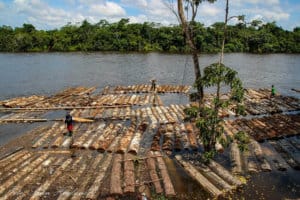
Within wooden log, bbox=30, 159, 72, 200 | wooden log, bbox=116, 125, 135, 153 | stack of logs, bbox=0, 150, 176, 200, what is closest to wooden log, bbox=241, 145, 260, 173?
stack of logs, bbox=0, 150, 176, 200

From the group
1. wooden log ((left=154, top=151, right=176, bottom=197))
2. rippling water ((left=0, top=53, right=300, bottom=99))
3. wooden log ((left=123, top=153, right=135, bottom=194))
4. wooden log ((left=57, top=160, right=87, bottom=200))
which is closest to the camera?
wooden log ((left=57, top=160, right=87, bottom=200))

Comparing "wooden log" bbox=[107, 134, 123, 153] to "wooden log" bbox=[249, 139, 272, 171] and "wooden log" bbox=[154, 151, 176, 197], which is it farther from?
"wooden log" bbox=[249, 139, 272, 171]

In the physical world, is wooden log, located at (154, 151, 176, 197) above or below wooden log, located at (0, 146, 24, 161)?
above

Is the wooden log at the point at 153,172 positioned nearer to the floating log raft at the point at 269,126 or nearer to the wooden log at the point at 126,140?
the wooden log at the point at 126,140

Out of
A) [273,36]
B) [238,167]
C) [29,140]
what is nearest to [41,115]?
[29,140]

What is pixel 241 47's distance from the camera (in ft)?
268

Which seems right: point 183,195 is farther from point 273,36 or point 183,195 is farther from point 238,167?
point 273,36

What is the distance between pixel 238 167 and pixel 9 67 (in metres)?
48.6

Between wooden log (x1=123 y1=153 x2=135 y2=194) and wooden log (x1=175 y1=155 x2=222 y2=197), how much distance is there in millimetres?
2251

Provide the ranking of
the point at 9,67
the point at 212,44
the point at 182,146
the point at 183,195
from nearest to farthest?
the point at 183,195 → the point at 182,146 → the point at 9,67 → the point at 212,44

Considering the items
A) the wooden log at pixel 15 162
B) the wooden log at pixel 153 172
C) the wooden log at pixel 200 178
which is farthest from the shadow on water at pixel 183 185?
the wooden log at pixel 15 162

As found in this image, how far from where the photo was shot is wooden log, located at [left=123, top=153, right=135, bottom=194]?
11.6m

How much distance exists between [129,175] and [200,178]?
287 cm

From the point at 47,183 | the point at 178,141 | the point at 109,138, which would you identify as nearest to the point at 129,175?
the point at 47,183
